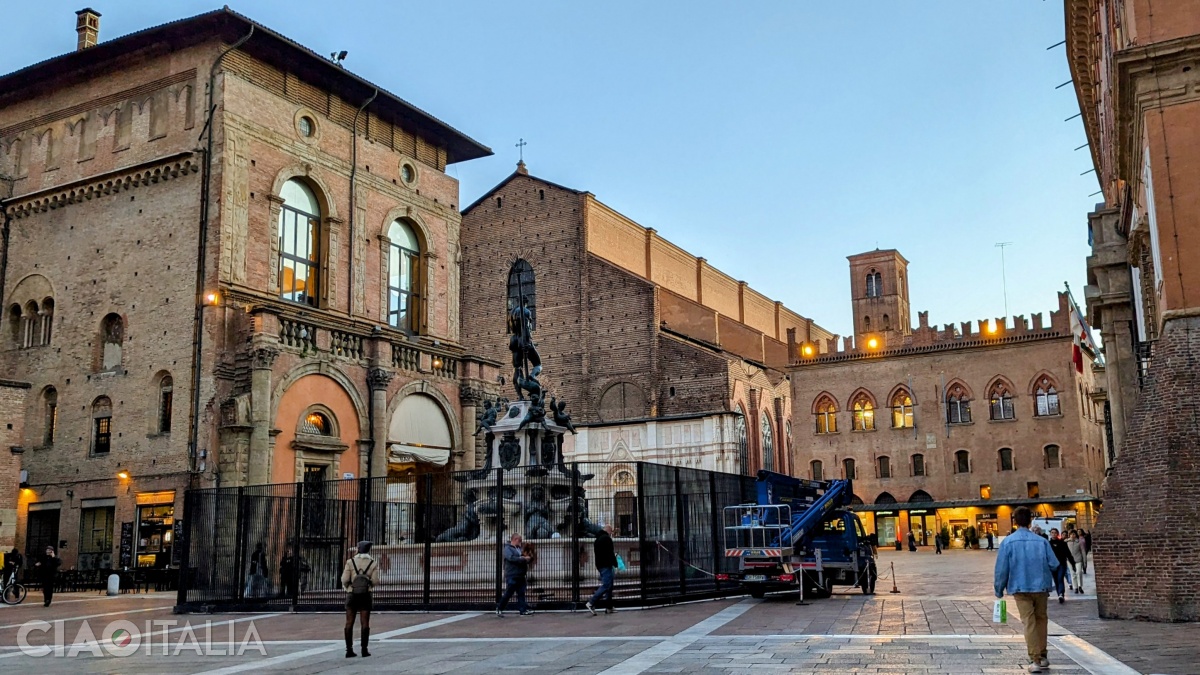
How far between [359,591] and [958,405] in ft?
146

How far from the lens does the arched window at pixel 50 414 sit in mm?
28234

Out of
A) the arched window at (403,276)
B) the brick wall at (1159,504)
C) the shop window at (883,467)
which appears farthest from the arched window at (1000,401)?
the brick wall at (1159,504)

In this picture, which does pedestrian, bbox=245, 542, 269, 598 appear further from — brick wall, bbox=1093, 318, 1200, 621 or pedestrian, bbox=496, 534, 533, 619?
brick wall, bbox=1093, 318, 1200, 621

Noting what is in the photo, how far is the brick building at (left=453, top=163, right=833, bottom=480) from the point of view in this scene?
164ft

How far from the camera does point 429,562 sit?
17750 mm

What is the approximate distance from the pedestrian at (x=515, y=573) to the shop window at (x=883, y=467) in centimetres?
3874

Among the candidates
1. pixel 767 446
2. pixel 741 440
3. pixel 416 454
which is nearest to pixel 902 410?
pixel 767 446

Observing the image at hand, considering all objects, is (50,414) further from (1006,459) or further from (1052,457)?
(1052,457)

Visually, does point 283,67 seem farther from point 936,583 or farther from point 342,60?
point 936,583

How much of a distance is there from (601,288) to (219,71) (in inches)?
1075

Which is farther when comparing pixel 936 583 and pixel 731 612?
pixel 936 583

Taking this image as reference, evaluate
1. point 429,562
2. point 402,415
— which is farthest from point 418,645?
point 402,415

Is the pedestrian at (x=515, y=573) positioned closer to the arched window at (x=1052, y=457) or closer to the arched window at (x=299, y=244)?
the arched window at (x=299, y=244)

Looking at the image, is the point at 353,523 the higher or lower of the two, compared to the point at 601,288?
lower
